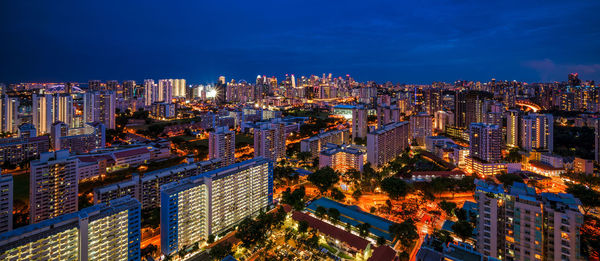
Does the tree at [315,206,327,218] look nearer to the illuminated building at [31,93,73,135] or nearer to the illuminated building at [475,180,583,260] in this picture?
the illuminated building at [475,180,583,260]

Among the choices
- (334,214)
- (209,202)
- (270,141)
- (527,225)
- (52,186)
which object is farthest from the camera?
(270,141)

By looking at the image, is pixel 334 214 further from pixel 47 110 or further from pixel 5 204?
pixel 47 110

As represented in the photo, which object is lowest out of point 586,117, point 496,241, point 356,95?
point 496,241

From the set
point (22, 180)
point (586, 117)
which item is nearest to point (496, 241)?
point (22, 180)

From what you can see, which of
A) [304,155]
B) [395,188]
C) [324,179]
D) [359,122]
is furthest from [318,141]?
[395,188]

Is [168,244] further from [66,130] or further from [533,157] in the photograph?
[533,157]

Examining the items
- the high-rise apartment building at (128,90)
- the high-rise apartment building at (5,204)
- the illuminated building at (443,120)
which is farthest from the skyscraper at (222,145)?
the high-rise apartment building at (128,90)

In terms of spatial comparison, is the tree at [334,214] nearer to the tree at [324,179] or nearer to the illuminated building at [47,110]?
the tree at [324,179]
